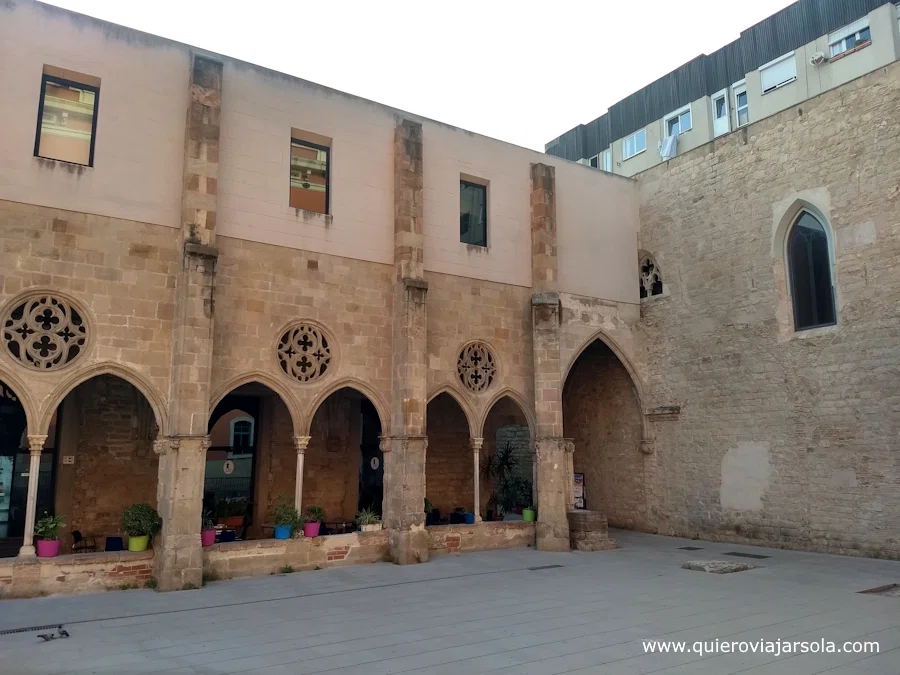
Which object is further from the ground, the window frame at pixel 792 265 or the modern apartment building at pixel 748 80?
the modern apartment building at pixel 748 80

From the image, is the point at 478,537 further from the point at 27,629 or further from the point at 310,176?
the point at 27,629

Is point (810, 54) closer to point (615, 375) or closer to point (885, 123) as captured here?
point (885, 123)

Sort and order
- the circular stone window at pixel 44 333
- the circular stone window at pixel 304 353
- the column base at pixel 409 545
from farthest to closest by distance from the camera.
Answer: the column base at pixel 409 545 → the circular stone window at pixel 304 353 → the circular stone window at pixel 44 333

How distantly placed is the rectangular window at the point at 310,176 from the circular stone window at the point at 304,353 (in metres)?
2.18

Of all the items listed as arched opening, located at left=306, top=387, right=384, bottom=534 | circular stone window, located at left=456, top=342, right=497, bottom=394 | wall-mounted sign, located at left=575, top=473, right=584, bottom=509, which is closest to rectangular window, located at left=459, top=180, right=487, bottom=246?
circular stone window, located at left=456, top=342, right=497, bottom=394

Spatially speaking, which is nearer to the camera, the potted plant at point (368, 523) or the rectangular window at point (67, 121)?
the rectangular window at point (67, 121)

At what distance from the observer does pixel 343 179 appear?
11.9 metres

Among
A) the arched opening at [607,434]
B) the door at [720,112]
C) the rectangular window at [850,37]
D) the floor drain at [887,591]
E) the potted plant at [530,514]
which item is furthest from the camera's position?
the door at [720,112]

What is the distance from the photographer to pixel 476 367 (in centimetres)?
1291

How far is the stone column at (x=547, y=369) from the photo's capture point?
12703 millimetres

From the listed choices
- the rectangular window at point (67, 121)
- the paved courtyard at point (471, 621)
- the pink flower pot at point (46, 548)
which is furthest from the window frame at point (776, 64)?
the pink flower pot at point (46, 548)

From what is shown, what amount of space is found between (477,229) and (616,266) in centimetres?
355

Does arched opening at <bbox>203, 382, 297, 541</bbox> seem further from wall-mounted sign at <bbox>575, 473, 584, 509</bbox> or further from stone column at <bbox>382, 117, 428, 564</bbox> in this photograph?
wall-mounted sign at <bbox>575, 473, 584, 509</bbox>

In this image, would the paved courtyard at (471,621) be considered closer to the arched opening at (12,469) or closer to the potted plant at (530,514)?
the potted plant at (530,514)
